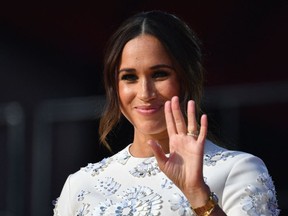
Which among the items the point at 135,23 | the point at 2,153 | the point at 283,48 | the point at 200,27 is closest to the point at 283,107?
the point at 283,48

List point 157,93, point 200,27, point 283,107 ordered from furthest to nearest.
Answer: point 200,27, point 283,107, point 157,93

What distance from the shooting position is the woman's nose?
2951 millimetres

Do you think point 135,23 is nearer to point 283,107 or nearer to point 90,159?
point 283,107

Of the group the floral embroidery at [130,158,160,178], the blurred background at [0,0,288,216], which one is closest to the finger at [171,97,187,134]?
the floral embroidery at [130,158,160,178]

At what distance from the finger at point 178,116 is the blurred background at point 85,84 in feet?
8.96

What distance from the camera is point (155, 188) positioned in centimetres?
299

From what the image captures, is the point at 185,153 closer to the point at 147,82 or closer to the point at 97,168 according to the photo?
the point at 147,82

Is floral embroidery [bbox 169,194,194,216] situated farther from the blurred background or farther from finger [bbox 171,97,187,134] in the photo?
the blurred background

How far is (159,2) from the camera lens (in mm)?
6906

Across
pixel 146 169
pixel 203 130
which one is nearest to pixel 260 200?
pixel 203 130

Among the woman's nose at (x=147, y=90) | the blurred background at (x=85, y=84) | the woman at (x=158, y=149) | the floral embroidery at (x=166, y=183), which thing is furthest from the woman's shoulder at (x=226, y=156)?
the blurred background at (x=85, y=84)

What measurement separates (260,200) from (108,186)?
1.91ft

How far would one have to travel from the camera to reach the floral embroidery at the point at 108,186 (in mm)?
3083

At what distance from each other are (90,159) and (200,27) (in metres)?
1.36
